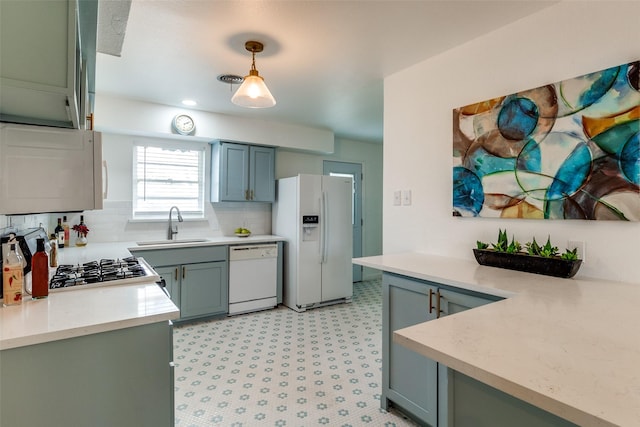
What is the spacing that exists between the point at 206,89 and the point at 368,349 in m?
2.85

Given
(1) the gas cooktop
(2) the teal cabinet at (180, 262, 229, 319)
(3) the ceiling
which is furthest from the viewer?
(2) the teal cabinet at (180, 262, 229, 319)

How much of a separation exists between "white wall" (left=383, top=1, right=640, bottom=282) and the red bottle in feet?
7.24

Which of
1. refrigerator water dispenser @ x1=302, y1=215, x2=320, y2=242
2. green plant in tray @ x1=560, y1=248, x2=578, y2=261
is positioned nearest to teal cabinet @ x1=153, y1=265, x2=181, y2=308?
refrigerator water dispenser @ x1=302, y1=215, x2=320, y2=242

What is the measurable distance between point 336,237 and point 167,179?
2.24 m

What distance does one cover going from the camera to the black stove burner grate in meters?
1.75

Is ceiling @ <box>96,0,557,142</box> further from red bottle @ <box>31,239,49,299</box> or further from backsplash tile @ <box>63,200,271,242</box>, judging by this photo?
backsplash tile @ <box>63,200,271,242</box>

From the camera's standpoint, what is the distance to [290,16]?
1.93 meters

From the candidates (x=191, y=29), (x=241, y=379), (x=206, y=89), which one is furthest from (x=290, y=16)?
(x=241, y=379)

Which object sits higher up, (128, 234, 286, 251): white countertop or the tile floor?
(128, 234, 286, 251): white countertop

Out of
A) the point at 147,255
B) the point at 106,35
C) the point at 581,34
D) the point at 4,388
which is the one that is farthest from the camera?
the point at 147,255

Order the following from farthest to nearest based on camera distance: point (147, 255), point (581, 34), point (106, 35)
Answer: point (147, 255) → point (581, 34) → point (106, 35)

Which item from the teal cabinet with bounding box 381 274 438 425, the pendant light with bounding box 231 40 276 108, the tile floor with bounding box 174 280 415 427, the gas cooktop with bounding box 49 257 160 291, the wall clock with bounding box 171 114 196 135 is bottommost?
the tile floor with bounding box 174 280 415 427

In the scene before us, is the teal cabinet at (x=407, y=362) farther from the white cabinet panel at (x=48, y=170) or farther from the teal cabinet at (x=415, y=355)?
the white cabinet panel at (x=48, y=170)

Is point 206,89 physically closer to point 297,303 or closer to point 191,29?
point 191,29
